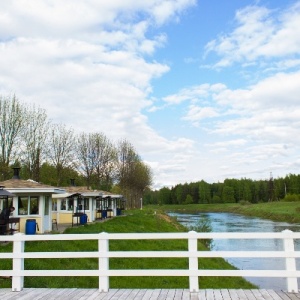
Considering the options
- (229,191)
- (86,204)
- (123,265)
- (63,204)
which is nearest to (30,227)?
(123,265)

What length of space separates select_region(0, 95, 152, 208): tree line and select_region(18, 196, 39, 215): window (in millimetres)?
11265

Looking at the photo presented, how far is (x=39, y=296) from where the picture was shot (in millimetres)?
6398

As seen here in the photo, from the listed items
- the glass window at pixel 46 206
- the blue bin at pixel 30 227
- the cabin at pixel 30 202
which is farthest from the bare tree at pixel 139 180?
the blue bin at pixel 30 227

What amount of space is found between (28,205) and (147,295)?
1727 centimetres

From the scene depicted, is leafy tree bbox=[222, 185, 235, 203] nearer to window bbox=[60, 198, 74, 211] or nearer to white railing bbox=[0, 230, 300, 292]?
window bbox=[60, 198, 74, 211]

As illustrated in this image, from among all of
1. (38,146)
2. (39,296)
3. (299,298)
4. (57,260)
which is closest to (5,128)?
(38,146)

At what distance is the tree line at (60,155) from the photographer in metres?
33.0

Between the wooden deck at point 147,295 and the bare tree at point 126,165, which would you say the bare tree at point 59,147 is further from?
the wooden deck at point 147,295

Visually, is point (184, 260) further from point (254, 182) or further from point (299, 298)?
point (254, 182)

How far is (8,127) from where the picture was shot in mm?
32812

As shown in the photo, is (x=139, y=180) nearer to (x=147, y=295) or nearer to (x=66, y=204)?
(x=66, y=204)

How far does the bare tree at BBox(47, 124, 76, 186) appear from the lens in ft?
131

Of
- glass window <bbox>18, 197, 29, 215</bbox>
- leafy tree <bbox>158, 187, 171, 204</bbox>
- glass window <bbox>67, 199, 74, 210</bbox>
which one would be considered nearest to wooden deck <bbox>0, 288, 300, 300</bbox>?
glass window <bbox>18, 197, 29, 215</bbox>

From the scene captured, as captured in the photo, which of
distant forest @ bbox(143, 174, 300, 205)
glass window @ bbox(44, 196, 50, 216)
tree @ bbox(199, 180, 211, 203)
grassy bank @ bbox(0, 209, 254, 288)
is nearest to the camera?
grassy bank @ bbox(0, 209, 254, 288)
